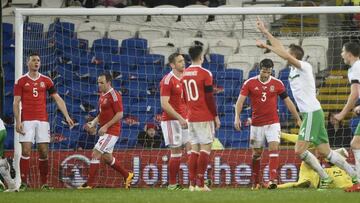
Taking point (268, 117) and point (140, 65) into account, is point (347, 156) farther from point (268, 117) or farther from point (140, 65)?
point (140, 65)

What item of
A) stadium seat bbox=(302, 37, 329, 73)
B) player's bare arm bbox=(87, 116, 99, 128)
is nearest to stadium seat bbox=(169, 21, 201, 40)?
stadium seat bbox=(302, 37, 329, 73)

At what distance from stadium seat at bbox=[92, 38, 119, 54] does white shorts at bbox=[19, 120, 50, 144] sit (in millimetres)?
3869

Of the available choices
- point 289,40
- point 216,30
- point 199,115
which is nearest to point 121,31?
point 216,30

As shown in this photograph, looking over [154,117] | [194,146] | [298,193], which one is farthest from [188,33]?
[298,193]

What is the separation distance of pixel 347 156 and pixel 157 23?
744 centimetres

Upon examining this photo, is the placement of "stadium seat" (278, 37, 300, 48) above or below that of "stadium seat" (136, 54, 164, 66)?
above

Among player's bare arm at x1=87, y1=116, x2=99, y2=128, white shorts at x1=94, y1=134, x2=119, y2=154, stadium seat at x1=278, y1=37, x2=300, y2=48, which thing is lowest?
white shorts at x1=94, y1=134, x2=119, y2=154

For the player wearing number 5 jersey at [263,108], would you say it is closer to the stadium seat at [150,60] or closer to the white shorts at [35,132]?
the white shorts at [35,132]

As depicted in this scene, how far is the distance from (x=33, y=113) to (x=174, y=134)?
2512mm

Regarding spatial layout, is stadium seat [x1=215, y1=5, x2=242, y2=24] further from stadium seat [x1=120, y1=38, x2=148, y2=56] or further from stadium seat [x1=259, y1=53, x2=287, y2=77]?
stadium seat [x1=120, y1=38, x2=148, y2=56]

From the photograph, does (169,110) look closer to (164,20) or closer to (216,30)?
(216,30)

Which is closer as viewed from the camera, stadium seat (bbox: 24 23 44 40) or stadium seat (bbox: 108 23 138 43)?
stadium seat (bbox: 24 23 44 40)

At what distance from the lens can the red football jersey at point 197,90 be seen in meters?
16.5

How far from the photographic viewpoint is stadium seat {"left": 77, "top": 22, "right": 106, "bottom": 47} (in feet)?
75.3
